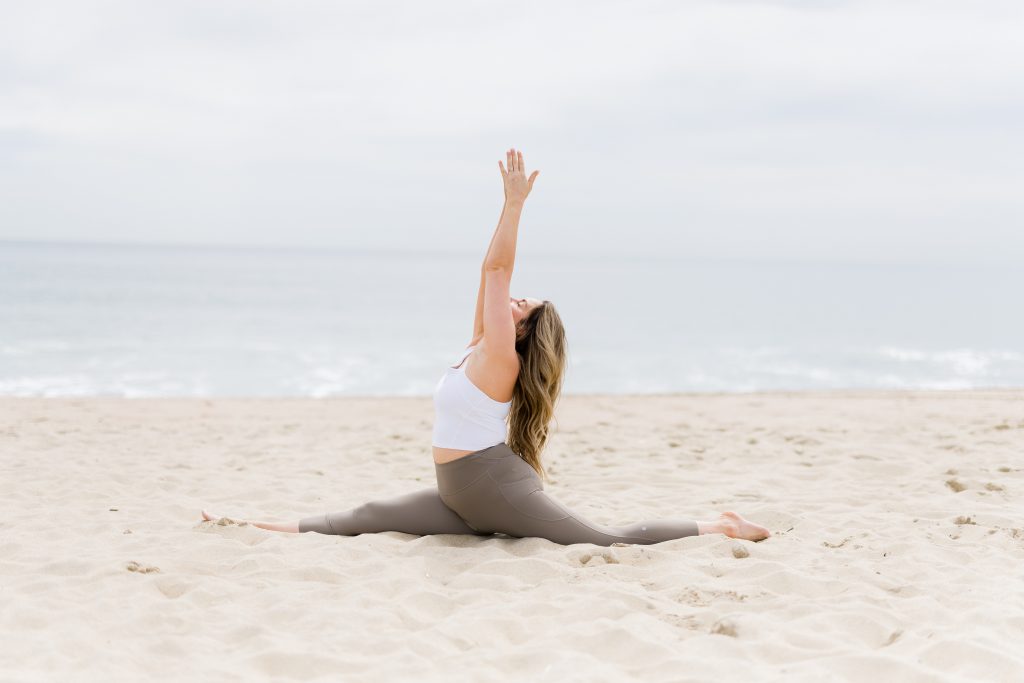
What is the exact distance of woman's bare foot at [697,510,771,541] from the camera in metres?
4.62

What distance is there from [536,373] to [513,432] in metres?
0.39

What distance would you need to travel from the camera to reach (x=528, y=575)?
162 inches

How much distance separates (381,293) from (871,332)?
35.4 m

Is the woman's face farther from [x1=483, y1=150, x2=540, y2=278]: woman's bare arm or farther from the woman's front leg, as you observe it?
the woman's front leg

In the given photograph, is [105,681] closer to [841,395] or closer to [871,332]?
[841,395]

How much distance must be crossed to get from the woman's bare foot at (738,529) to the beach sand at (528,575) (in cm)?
8

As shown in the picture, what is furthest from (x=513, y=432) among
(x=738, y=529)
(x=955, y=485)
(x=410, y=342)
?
(x=410, y=342)

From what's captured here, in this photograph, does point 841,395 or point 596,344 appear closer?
point 841,395

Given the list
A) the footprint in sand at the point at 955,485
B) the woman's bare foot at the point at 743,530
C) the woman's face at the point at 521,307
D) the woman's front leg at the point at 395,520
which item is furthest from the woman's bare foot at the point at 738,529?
the footprint in sand at the point at 955,485

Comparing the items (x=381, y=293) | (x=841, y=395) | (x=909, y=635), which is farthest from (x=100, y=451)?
(x=381, y=293)

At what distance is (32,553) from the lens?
14.5 feet

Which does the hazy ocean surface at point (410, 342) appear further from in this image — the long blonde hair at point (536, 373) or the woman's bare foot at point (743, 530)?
the woman's bare foot at point (743, 530)

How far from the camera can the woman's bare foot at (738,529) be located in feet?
15.1

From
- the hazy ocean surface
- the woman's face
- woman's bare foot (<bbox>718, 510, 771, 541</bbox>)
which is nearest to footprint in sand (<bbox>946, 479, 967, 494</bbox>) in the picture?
woman's bare foot (<bbox>718, 510, 771, 541</bbox>)
